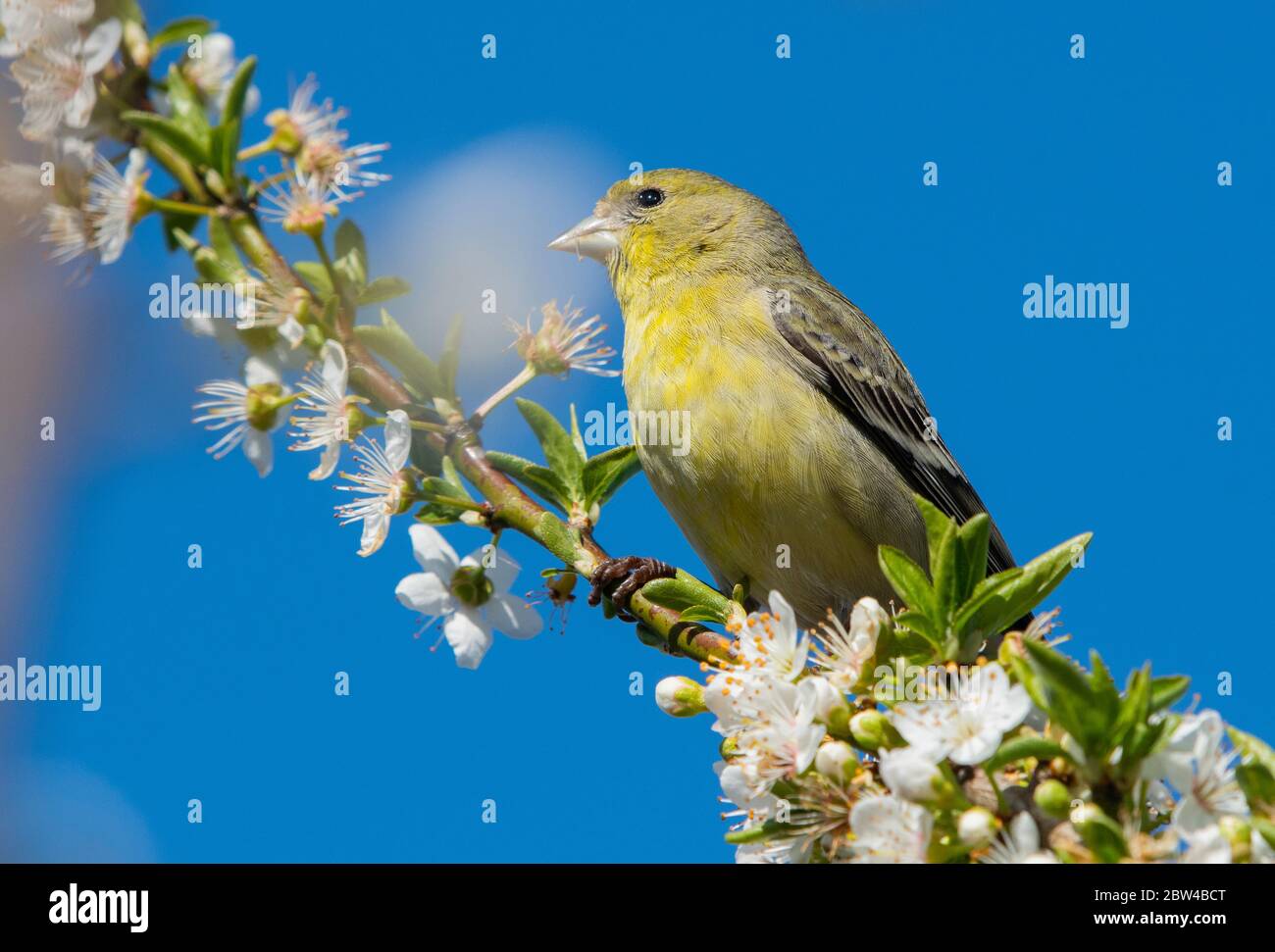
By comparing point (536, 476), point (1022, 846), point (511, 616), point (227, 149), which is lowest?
point (1022, 846)

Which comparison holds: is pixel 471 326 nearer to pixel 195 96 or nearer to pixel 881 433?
pixel 195 96

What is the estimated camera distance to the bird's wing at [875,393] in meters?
5.15

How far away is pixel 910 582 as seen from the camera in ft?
7.81

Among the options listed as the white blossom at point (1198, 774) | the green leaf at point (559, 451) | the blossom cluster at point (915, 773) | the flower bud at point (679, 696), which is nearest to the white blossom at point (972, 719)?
the blossom cluster at point (915, 773)

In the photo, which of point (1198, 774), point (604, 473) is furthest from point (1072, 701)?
point (604, 473)

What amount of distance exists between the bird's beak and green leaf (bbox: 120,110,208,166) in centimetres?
297

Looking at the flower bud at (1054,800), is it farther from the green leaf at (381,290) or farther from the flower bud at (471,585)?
the green leaf at (381,290)

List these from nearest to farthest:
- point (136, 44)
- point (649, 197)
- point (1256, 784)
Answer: point (1256, 784) → point (136, 44) → point (649, 197)

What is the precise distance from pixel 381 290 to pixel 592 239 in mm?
2814

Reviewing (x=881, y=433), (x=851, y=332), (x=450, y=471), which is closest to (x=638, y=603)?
(x=450, y=471)

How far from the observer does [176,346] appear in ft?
18.7

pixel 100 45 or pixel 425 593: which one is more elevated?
pixel 100 45

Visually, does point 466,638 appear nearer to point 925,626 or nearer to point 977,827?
point 925,626

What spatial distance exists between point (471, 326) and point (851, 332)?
2.63 metres
